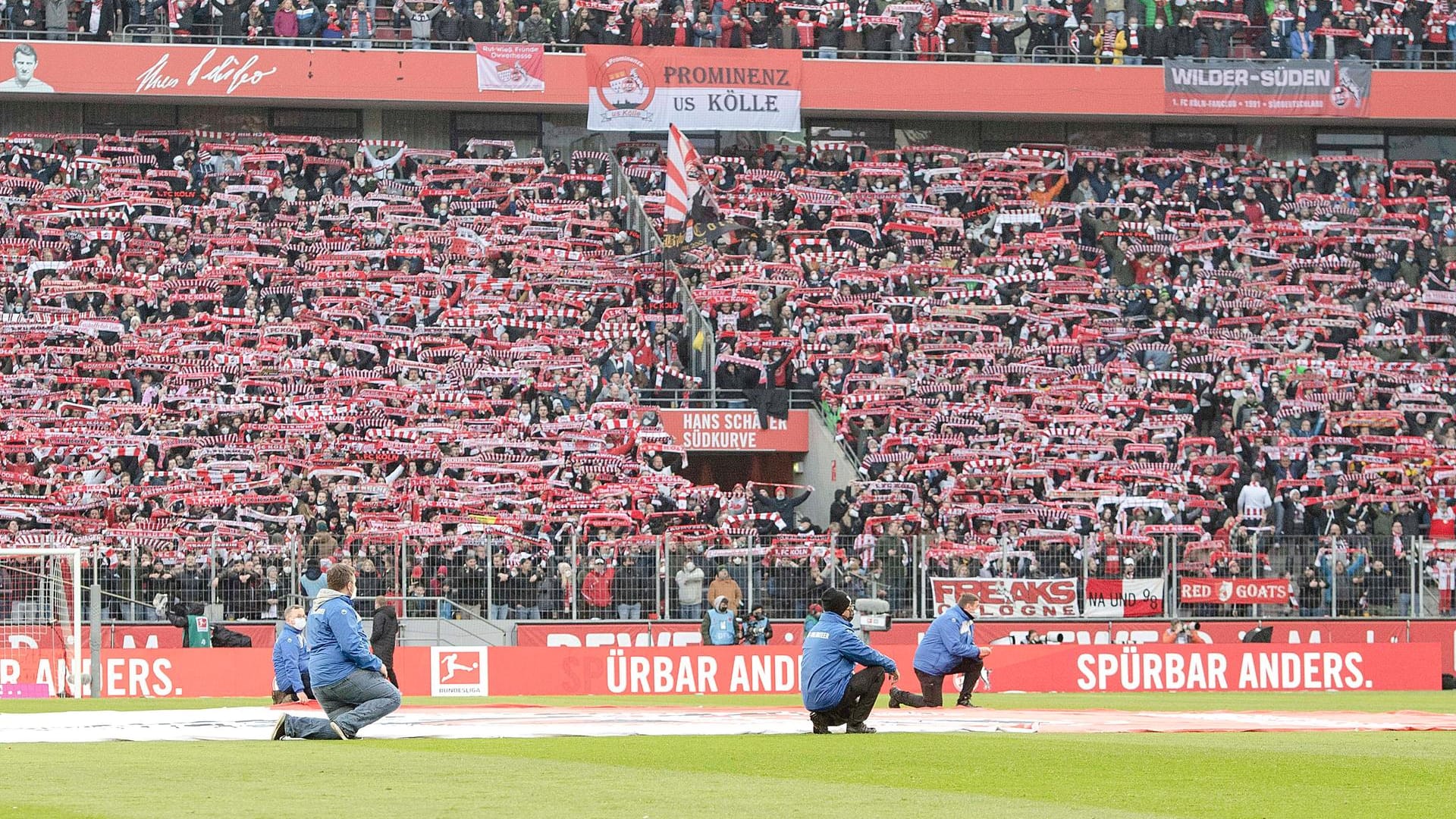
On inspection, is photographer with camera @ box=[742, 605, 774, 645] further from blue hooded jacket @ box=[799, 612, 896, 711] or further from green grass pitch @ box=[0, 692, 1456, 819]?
green grass pitch @ box=[0, 692, 1456, 819]

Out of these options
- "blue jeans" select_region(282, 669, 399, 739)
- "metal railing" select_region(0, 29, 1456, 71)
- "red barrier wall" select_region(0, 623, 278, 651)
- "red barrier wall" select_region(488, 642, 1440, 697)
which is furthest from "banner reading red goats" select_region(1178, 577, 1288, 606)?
"metal railing" select_region(0, 29, 1456, 71)

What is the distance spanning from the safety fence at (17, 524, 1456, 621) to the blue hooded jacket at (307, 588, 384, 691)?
45.5 ft

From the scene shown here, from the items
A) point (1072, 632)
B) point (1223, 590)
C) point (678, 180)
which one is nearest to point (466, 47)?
point (678, 180)

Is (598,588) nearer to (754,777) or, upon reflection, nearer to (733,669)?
(733,669)

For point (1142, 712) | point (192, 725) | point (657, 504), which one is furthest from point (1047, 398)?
point (192, 725)

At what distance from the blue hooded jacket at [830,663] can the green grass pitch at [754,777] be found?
1.34 ft

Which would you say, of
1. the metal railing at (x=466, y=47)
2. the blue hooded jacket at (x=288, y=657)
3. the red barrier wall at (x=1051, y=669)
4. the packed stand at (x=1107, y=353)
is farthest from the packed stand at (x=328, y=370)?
the blue hooded jacket at (x=288, y=657)

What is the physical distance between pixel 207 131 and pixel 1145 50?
21704 mm

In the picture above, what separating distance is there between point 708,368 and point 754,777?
2883cm

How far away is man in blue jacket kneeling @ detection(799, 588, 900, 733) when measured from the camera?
1684 cm

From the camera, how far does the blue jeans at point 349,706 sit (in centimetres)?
1591

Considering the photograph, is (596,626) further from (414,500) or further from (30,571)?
(30,571)

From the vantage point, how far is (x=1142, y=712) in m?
22.0

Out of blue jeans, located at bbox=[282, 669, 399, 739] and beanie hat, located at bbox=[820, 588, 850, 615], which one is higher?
beanie hat, located at bbox=[820, 588, 850, 615]
